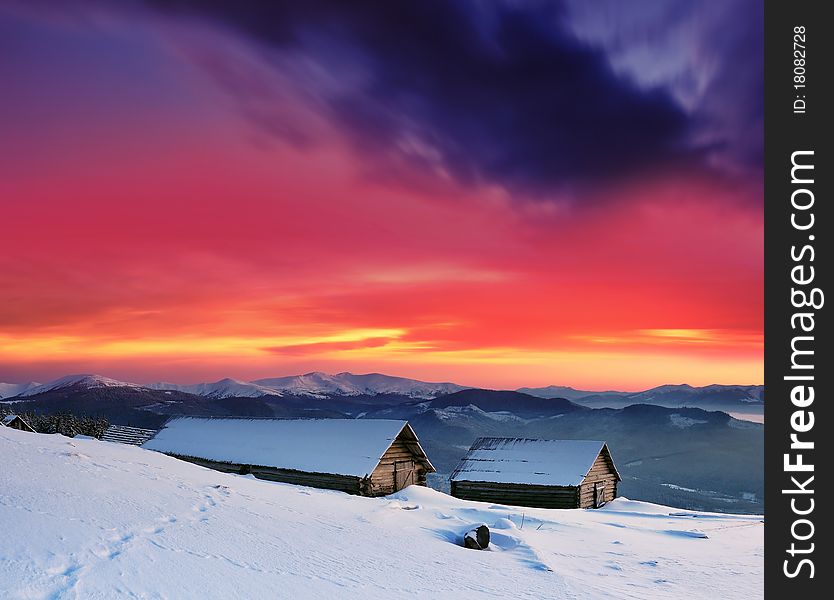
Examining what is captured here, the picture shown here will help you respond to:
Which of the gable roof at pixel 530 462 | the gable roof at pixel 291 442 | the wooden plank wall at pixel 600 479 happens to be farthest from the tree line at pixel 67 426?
the wooden plank wall at pixel 600 479

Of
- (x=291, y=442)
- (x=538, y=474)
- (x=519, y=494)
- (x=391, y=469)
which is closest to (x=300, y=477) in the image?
(x=291, y=442)

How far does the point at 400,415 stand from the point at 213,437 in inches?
6359

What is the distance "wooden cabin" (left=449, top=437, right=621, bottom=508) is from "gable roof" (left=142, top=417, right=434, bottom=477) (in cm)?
334

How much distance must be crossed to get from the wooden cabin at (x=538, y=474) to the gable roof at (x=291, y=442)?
3.34 meters

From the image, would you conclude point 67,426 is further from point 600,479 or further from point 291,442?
point 600,479

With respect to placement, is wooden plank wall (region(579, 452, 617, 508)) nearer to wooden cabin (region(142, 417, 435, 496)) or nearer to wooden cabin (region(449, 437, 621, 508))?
wooden cabin (region(449, 437, 621, 508))

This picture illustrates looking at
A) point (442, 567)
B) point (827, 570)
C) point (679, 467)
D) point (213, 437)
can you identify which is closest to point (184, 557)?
point (442, 567)

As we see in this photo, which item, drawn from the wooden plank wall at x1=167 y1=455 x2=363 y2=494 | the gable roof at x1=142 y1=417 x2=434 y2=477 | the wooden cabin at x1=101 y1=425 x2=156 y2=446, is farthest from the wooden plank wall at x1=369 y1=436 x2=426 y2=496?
the wooden cabin at x1=101 y1=425 x2=156 y2=446

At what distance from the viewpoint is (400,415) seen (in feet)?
640

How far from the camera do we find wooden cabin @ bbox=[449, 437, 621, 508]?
100.0 feet

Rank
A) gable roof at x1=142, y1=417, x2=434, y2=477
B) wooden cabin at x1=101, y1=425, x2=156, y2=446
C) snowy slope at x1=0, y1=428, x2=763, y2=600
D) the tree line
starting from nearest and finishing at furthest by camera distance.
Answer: snowy slope at x1=0, y1=428, x2=763, y2=600
gable roof at x1=142, y1=417, x2=434, y2=477
wooden cabin at x1=101, y1=425, x2=156, y2=446
the tree line

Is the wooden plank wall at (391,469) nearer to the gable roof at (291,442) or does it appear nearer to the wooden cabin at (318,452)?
the wooden cabin at (318,452)

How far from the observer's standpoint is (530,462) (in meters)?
32.7

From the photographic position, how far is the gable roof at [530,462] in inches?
1222
